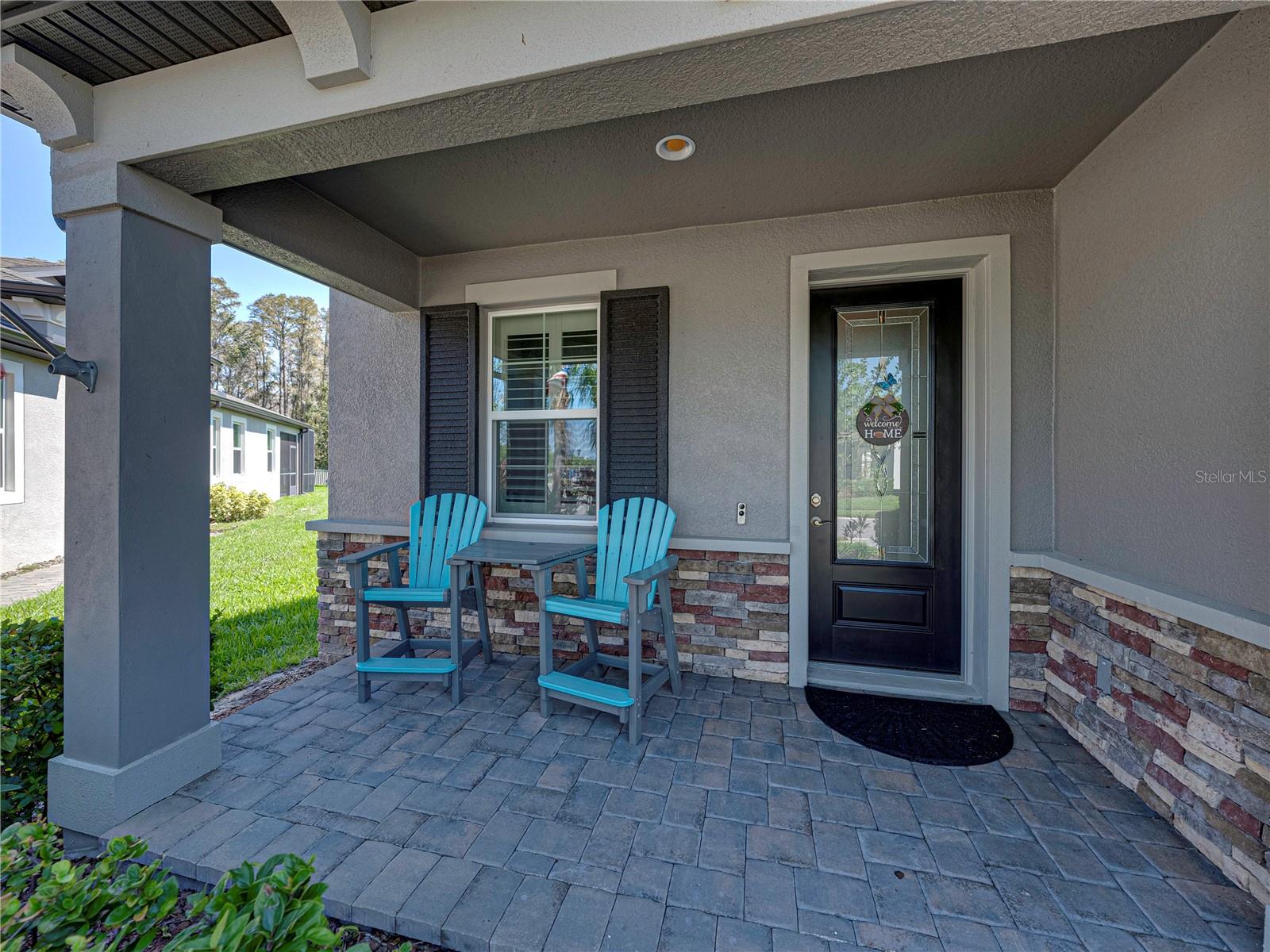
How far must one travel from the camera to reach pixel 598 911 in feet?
4.68

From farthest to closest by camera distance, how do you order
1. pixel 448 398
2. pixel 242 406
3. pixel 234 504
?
pixel 242 406 < pixel 234 504 < pixel 448 398

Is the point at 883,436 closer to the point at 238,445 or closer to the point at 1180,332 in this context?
the point at 1180,332

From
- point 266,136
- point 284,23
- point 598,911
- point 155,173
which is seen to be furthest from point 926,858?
point 155,173

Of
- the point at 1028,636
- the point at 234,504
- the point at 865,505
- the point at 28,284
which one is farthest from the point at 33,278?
the point at 234,504

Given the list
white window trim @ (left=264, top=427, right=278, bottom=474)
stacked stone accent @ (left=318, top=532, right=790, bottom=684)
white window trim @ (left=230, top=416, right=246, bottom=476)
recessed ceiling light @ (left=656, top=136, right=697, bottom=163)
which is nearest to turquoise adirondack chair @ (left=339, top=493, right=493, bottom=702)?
stacked stone accent @ (left=318, top=532, right=790, bottom=684)

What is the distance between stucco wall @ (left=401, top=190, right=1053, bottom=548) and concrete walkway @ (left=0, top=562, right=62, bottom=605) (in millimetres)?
6192

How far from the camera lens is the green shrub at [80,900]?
80 cm

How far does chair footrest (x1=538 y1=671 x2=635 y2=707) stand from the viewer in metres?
2.28

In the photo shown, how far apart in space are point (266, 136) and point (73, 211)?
32.1 inches

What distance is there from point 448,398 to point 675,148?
205 cm

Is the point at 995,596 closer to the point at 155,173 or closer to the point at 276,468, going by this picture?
the point at 155,173

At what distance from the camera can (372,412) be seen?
354cm

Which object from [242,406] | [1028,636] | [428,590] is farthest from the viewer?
[242,406]

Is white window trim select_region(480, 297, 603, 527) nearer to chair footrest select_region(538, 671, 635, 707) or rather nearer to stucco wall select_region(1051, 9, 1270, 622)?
chair footrest select_region(538, 671, 635, 707)
